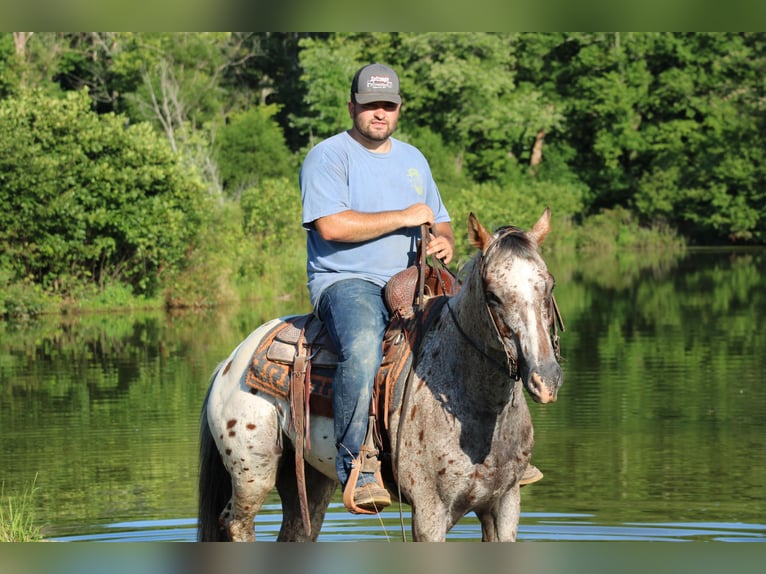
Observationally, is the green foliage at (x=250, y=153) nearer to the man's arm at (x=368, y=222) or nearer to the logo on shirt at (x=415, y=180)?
the logo on shirt at (x=415, y=180)

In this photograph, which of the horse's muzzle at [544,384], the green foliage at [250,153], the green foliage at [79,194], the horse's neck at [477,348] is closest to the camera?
the horse's muzzle at [544,384]

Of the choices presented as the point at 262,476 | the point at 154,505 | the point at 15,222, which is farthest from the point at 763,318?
the point at 262,476

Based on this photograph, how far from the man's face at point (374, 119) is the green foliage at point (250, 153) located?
5053 cm

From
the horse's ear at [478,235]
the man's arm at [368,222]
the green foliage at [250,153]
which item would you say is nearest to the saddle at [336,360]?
the man's arm at [368,222]

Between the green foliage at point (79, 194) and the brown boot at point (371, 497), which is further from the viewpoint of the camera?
the green foliage at point (79, 194)

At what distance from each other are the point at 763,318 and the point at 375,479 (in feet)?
71.5

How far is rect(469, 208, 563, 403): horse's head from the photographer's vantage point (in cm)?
535

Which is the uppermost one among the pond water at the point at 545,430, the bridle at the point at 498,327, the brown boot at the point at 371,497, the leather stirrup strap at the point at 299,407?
the bridle at the point at 498,327

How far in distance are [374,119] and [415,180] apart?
378 mm

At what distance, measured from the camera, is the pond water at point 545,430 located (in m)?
9.57

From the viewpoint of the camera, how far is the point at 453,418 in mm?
6219

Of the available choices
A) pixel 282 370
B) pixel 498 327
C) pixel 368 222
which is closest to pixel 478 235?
pixel 498 327

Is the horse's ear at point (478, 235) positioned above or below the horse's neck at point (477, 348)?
above
